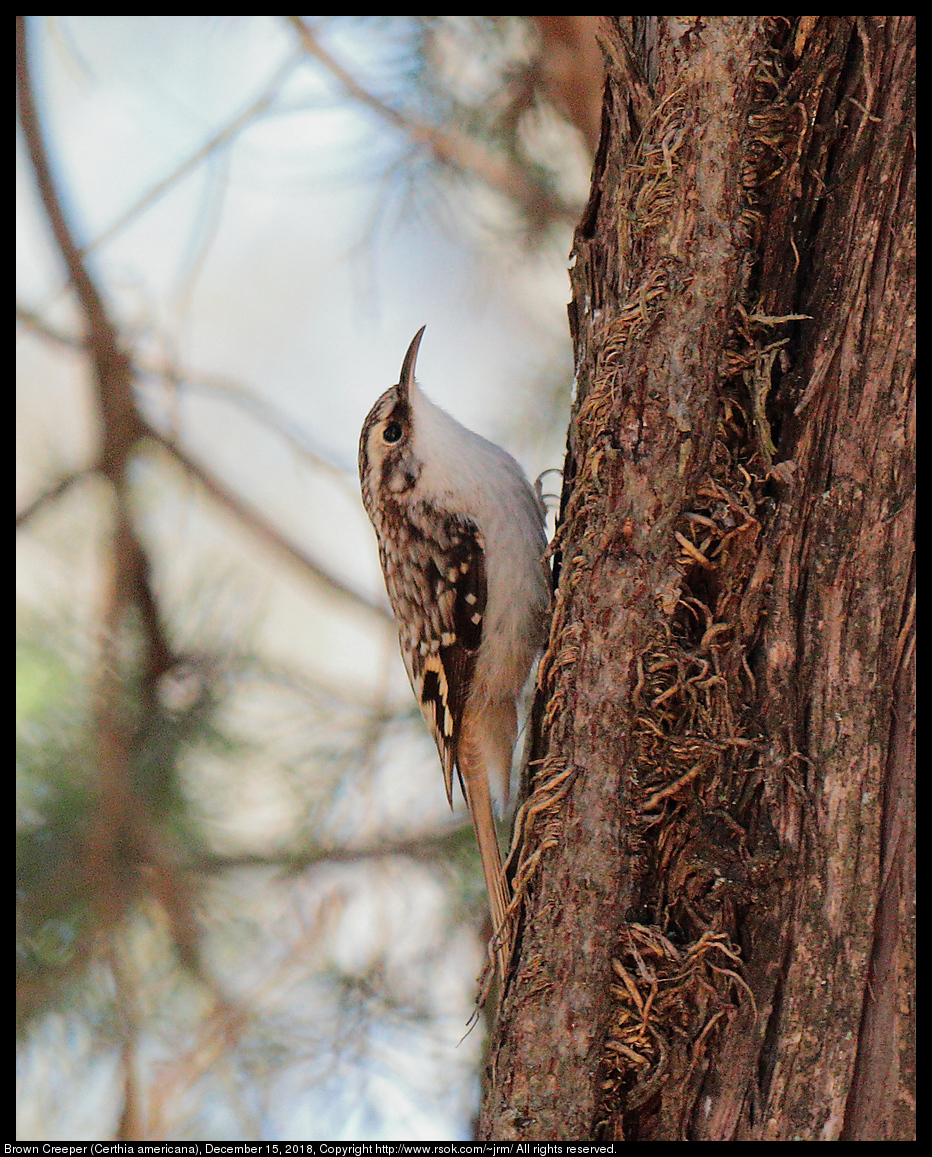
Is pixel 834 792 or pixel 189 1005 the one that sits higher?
pixel 834 792

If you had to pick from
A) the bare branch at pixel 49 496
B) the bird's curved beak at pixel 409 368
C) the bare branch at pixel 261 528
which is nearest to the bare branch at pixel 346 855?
the bare branch at pixel 261 528

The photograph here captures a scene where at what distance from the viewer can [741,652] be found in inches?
47.0

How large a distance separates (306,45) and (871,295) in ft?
5.42

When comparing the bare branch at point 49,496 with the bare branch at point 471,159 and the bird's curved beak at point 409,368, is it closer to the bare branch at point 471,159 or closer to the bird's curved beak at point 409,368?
the bird's curved beak at point 409,368

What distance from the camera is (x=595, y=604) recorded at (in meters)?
1.25

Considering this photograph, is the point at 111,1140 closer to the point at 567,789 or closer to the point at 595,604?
the point at 567,789

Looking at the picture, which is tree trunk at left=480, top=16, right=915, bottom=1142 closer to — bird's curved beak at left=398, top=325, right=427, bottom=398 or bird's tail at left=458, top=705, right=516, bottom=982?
bird's tail at left=458, top=705, right=516, bottom=982

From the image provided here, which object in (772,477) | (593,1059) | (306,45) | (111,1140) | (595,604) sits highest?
(306,45)

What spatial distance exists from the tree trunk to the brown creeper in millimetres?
648

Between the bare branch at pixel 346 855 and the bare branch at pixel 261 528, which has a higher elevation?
the bare branch at pixel 261 528

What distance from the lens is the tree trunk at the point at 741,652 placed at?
1101 mm

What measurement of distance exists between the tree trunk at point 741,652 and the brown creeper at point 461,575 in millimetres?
648
